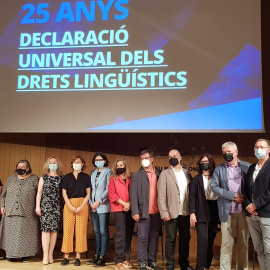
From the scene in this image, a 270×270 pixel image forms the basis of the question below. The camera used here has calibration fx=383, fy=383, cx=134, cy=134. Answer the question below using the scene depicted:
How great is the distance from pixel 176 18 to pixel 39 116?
216cm

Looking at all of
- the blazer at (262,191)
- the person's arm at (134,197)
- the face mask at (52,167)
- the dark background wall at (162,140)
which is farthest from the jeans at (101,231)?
the blazer at (262,191)

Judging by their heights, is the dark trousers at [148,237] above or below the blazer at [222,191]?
below

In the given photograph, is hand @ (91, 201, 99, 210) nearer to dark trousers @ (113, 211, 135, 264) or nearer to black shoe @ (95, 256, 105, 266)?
dark trousers @ (113, 211, 135, 264)

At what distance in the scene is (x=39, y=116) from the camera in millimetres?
4988

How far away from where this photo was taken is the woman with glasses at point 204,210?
412 centimetres

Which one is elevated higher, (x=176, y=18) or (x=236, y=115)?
(x=176, y=18)

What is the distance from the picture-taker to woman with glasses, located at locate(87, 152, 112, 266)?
181 inches

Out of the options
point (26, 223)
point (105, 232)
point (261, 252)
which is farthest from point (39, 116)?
point (261, 252)

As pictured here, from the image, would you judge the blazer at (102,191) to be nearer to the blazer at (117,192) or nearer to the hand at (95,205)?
the hand at (95,205)

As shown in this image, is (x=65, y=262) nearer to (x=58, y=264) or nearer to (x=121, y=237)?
(x=58, y=264)

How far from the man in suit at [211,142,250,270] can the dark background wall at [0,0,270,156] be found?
170cm

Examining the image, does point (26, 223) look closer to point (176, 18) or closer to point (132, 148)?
point (132, 148)

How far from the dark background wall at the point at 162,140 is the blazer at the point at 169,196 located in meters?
1.66

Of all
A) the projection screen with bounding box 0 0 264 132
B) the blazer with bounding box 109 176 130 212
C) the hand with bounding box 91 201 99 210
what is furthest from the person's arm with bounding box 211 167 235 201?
the hand with bounding box 91 201 99 210
